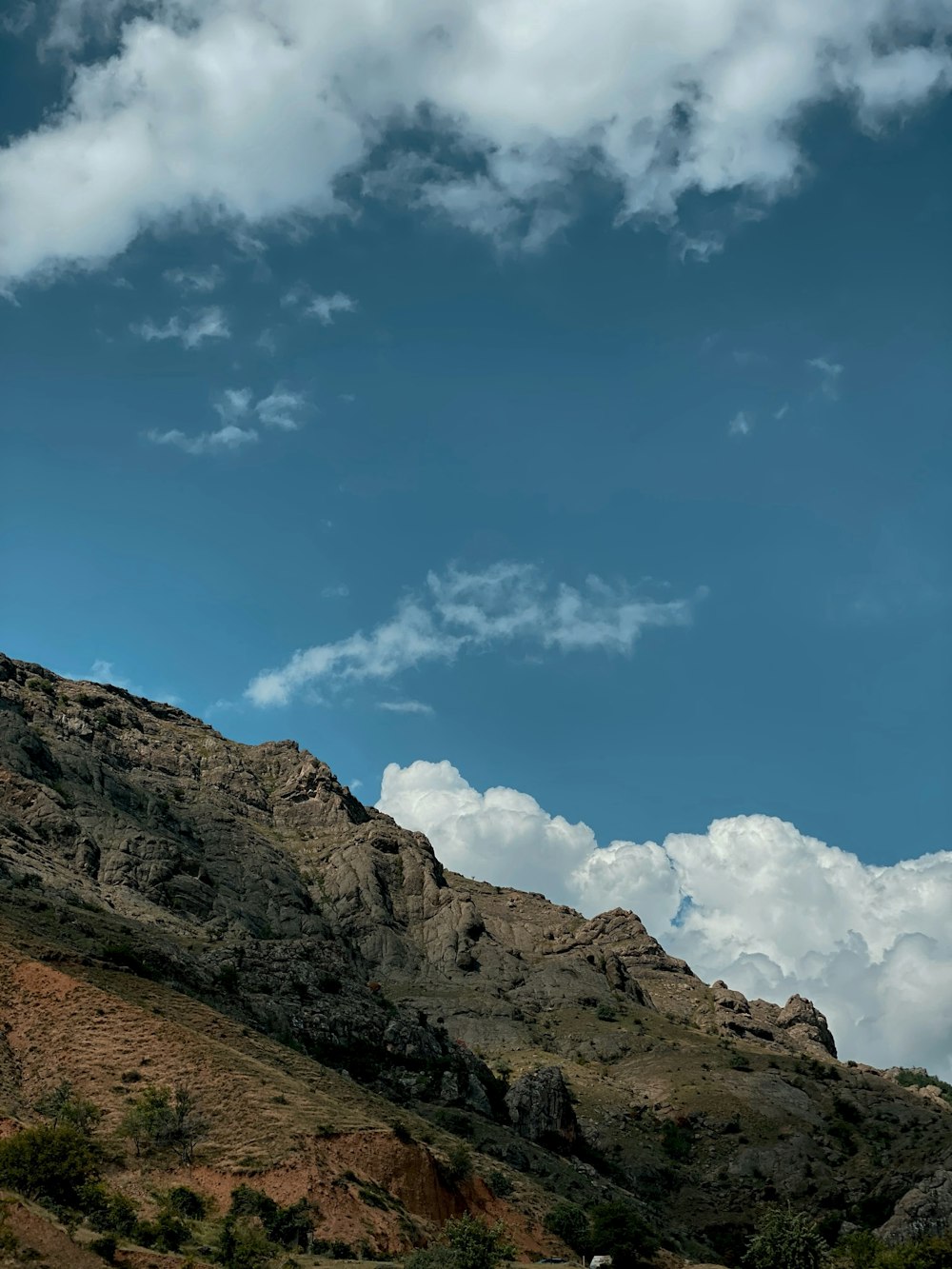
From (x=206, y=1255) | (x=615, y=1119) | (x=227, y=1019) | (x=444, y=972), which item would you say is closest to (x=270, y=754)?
(x=444, y=972)

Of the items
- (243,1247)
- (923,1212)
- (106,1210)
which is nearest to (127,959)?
(106,1210)

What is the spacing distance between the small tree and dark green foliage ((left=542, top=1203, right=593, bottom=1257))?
9.33m

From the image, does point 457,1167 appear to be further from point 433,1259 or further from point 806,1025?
point 806,1025

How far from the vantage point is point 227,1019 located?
73000 mm

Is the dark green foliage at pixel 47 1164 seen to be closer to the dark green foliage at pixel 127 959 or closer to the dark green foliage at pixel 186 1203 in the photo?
the dark green foliage at pixel 186 1203

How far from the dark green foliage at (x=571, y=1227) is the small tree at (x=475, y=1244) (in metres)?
9.33

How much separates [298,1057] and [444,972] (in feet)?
246

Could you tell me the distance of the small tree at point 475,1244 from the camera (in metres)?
49.2

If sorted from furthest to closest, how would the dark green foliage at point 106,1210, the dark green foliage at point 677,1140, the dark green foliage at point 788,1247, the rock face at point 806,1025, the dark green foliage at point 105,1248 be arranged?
the rock face at point 806,1025 < the dark green foliage at point 677,1140 < the dark green foliage at point 788,1247 < the dark green foliage at point 106,1210 < the dark green foliage at point 105,1248

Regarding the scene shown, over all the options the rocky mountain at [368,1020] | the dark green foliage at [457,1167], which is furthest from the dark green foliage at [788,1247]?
the dark green foliage at [457,1167]

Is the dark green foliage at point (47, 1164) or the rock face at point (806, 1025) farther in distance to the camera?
the rock face at point (806, 1025)

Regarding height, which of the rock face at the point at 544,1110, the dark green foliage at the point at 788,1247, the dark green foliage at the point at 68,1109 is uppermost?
the rock face at the point at 544,1110

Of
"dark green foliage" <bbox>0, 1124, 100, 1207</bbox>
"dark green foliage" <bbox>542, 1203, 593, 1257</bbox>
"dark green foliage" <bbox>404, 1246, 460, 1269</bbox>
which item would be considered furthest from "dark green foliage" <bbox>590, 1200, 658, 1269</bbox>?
"dark green foliage" <bbox>0, 1124, 100, 1207</bbox>

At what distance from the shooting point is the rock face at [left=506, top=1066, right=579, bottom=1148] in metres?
89.8
